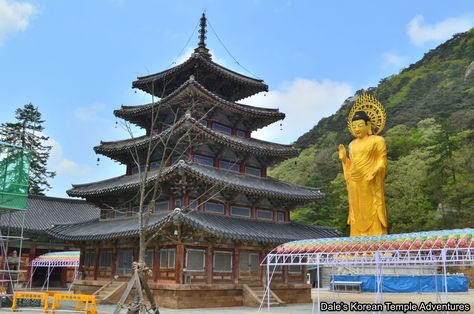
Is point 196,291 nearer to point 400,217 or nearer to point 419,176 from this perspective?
point 400,217

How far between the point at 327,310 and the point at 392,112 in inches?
3459

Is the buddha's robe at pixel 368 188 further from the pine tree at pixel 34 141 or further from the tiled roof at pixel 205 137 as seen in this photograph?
the pine tree at pixel 34 141

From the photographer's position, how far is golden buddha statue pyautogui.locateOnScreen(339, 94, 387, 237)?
80.2 feet

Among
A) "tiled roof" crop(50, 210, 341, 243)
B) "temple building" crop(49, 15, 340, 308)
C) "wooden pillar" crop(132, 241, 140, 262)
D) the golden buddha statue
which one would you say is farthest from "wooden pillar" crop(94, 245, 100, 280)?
the golden buddha statue

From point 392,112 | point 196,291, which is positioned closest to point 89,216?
point 196,291

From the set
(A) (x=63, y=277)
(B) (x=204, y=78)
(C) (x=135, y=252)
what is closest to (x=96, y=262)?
(C) (x=135, y=252)

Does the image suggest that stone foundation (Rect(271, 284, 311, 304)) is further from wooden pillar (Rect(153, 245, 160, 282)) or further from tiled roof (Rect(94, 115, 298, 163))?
tiled roof (Rect(94, 115, 298, 163))

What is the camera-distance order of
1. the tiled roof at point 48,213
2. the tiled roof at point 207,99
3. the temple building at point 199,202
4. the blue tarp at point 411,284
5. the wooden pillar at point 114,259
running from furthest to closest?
the tiled roof at point 48,213, the blue tarp at point 411,284, the tiled roof at point 207,99, the wooden pillar at point 114,259, the temple building at point 199,202

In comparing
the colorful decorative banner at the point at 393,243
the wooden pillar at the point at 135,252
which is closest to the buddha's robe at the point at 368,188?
the colorful decorative banner at the point at 393,243

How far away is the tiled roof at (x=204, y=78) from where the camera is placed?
30578 millimetres

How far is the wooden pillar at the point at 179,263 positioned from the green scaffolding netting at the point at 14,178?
8.26m

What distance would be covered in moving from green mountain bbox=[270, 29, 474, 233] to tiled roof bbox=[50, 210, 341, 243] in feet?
84.6

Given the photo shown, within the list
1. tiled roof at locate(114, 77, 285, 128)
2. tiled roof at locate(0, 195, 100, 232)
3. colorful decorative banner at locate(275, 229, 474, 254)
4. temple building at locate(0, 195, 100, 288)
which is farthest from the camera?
tiled roof at locate(0, 195, 100, 232)

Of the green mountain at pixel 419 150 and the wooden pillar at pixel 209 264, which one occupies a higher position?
the green mountain at pixel 419 150
